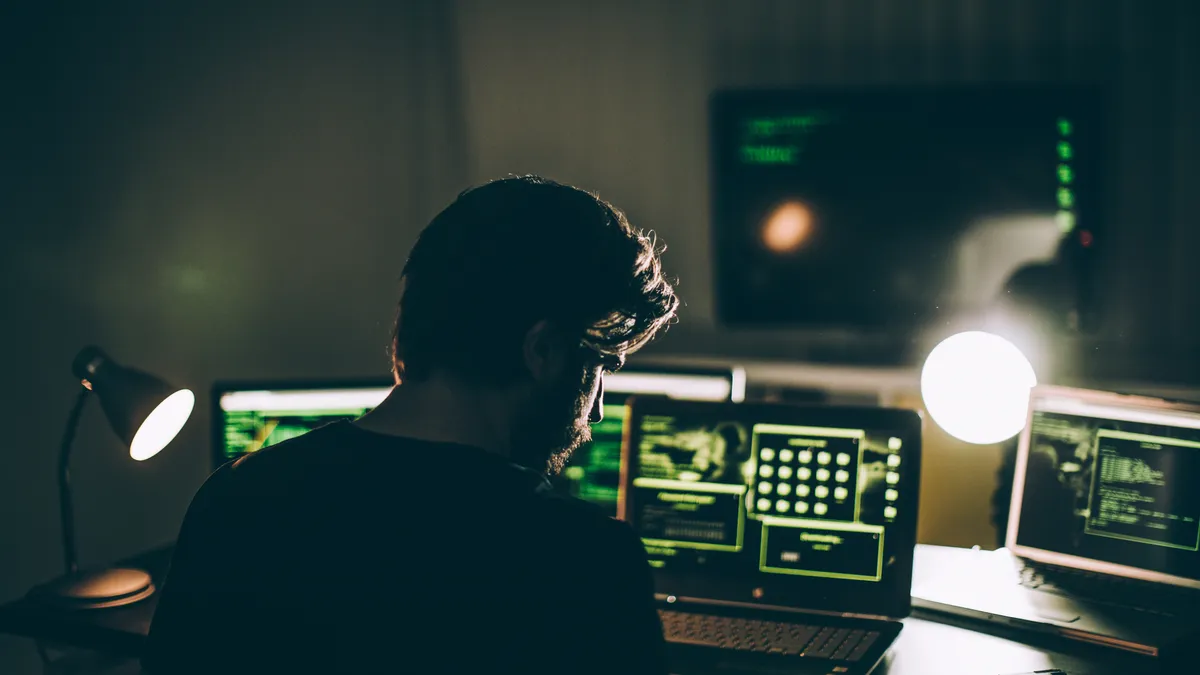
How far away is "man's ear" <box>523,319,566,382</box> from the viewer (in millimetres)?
1057

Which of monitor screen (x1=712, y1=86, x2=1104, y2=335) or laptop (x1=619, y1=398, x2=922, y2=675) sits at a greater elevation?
monitor screen (x1=712, y1=86, x2=1104, y2=335)

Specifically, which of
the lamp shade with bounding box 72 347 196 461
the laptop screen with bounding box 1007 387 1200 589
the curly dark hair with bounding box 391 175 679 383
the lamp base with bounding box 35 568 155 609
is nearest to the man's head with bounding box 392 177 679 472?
the curly dark hair with bounding box 391 175 679 383

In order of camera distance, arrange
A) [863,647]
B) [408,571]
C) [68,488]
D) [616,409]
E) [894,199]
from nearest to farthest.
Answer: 1. [408,571]
2. [863,647]
3. [68,488]
4. [616,409]
5. [894,199]

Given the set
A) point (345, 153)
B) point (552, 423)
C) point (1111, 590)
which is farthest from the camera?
point (345, 153)

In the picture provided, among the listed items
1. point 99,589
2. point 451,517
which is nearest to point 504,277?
point 451,517

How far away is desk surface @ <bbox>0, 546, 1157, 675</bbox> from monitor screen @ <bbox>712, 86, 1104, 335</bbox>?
1.70m

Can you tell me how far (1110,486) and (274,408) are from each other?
1.34 m

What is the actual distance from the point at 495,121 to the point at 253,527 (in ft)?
8.20

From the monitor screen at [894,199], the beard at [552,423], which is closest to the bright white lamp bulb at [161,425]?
the beard at [552,423]

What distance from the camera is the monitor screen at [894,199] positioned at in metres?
2.90

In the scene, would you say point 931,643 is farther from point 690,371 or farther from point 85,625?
point 85,625

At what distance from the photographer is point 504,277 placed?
3.41 feet

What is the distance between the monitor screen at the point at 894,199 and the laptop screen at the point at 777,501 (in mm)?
1614

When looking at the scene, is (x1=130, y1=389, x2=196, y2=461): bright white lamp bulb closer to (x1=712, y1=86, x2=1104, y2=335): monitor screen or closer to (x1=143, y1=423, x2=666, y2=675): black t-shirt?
(x1=143, y1=423, x2=666, y2=675): black t-shirt
